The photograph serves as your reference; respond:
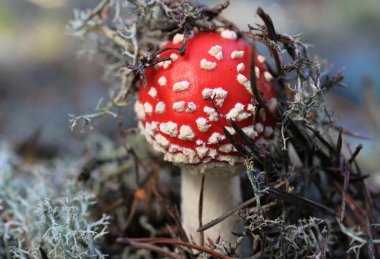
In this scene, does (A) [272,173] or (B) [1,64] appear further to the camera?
(B) [1,64]

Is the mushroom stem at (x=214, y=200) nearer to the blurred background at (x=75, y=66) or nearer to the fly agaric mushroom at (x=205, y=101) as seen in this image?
the fly agaric mushroom at (x=205, y=101)

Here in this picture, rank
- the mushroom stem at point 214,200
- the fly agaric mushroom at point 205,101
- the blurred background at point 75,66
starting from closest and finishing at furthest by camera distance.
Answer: the fly agaric mushroom at point 205,101 → the mushroom stem at point 214,200 → the blurred background at point 75,66

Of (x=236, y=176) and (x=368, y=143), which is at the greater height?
(x=368, y=143)

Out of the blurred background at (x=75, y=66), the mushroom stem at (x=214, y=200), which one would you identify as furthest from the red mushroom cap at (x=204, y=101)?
the blurred background at (x=75, y=66)

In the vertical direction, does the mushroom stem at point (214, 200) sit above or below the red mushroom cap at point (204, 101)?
below

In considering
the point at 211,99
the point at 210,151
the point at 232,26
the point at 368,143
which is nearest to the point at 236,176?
the point at 210,151

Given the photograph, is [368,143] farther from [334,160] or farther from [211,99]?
[211,99]

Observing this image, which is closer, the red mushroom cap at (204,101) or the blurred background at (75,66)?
the red mushroom cap at (204,101)
